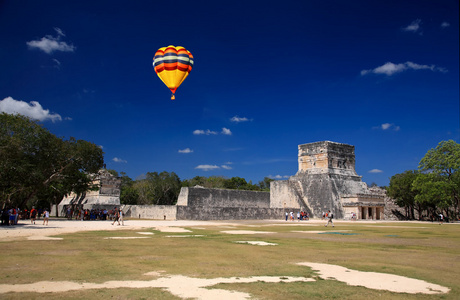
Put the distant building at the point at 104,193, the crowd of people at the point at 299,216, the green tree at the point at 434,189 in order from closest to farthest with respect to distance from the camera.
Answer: the green tree at the point at 434,189, the distant building at the point at 104,193, the crowd of people at the point at 299,216

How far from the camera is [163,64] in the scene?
22156mm

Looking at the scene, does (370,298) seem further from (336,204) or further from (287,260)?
(336,204)

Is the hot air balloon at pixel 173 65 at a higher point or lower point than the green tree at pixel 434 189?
higher

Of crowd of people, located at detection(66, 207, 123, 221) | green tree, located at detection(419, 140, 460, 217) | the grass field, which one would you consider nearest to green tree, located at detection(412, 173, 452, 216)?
green tree, located at detection(419, 140, 460, 217)

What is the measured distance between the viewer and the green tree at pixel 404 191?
1427 inches

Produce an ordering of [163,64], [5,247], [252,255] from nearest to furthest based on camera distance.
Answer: [252,255] → [5,247] → [163,64]

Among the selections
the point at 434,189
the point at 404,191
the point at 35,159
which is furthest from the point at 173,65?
the point at 404,191

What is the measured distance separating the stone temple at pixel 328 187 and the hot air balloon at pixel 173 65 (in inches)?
848

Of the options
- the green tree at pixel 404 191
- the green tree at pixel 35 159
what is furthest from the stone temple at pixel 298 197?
the green tree at pixel 35 159

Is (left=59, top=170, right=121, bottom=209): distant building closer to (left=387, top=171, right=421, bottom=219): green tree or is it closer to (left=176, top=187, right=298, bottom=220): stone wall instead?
(left=176, top=187, right=298, bottom=220): stone wall

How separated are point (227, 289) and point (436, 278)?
3408mm

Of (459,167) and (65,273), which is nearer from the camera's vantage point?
(65,273)

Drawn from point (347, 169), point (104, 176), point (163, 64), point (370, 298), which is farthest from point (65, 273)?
point (347, 169)

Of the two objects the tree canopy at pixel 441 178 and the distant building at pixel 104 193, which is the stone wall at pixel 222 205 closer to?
the distant building at pixel 104 193
